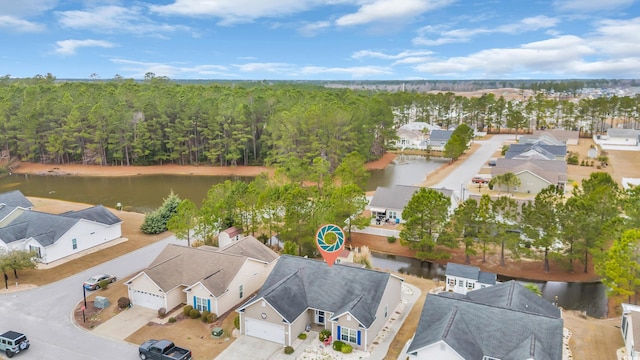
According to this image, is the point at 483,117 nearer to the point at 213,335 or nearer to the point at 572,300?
the point at 572,300

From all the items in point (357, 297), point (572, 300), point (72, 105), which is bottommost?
point (572, 300)

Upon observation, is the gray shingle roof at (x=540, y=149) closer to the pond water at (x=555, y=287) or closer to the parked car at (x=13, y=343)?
the pond water at (x=555, y=287)

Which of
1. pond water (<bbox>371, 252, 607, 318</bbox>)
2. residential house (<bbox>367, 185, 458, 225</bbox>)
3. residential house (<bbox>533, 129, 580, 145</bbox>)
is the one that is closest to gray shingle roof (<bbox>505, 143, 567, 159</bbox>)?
residential house (<bbox>533, 129, 580, 145</bbox>)

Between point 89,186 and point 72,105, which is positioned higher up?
point 72,105

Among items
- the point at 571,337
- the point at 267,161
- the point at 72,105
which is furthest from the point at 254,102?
the point at 571,337

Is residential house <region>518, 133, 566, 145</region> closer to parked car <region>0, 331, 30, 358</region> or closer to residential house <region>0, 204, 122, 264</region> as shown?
residential house <region>0, 204, 122, 264</region>

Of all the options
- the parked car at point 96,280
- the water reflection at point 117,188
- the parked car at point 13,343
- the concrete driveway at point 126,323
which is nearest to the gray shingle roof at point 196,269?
the concrete driveway at point 126,323
